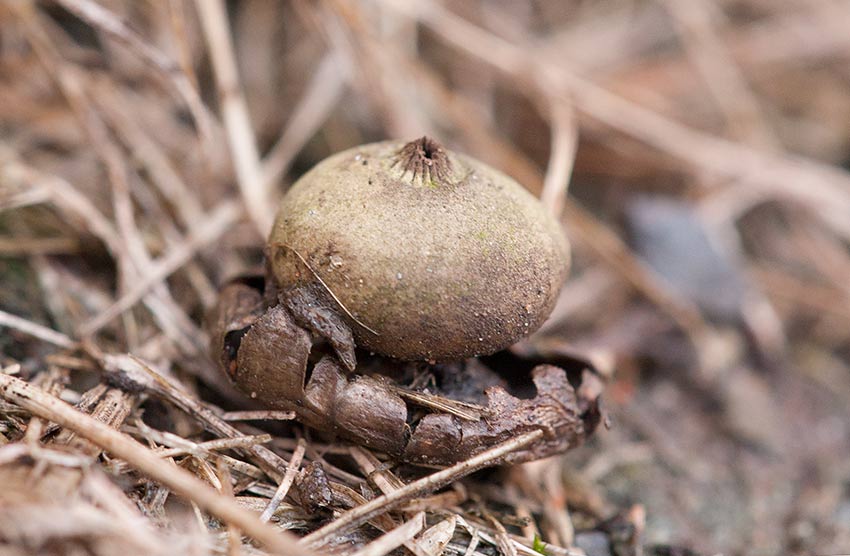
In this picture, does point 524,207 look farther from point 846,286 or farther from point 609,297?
point 846,286

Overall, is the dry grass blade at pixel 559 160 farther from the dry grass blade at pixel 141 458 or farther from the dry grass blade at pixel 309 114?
the dry grass blade at pixel 141 458

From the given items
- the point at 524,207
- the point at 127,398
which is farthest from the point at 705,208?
the point at 127,398

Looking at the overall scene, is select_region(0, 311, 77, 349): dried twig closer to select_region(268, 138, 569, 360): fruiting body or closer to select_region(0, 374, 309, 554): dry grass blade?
select_region(0, 374, 309, 554): dry grass blade

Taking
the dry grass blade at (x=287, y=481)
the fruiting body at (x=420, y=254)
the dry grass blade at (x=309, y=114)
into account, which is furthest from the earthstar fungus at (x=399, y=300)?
the dry grass blade at (x=309, y=114)

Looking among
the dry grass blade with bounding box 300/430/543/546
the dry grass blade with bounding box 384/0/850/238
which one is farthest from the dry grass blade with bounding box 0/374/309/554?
the dry grass blade with bounding box 384/0/850/238

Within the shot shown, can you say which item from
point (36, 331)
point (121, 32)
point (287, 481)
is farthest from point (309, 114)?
point (287, 481)
